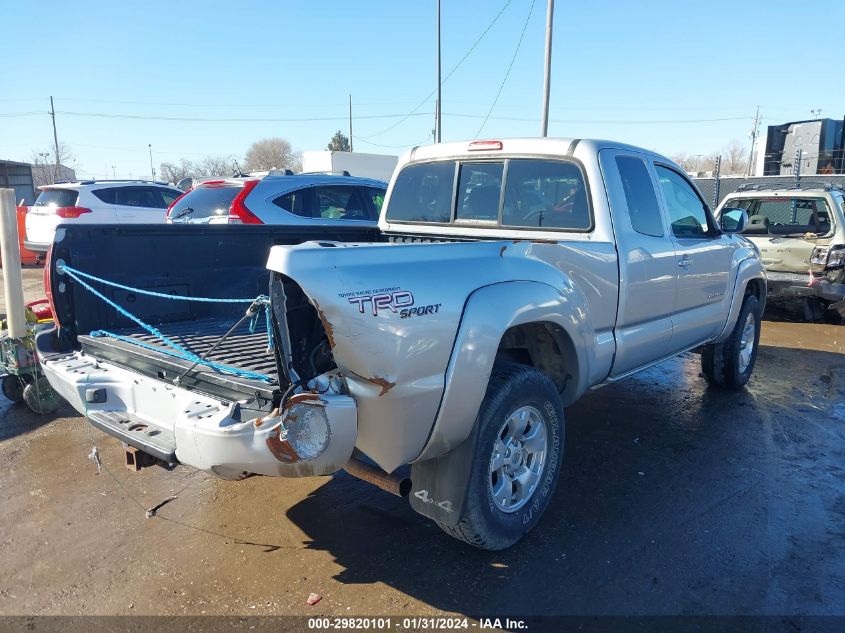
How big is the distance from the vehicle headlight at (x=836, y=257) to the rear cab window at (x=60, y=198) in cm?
1340

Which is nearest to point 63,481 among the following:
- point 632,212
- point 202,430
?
point 202,430

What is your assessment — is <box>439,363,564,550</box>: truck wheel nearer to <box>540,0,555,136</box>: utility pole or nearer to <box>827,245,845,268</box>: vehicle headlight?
<box>827,245,845,268</box>: vehicle headlight

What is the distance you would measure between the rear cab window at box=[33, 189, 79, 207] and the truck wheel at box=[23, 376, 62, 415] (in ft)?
29.9

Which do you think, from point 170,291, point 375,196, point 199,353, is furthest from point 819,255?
point 199,353

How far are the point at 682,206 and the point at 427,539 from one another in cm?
317

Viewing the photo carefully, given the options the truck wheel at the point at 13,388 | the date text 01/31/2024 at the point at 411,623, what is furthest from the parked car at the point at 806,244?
the truck wheel at the point at 13,388

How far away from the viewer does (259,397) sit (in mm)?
2570

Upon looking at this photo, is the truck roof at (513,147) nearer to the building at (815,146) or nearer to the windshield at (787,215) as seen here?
the windshield at (787,215)

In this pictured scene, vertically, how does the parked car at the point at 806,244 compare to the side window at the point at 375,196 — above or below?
below

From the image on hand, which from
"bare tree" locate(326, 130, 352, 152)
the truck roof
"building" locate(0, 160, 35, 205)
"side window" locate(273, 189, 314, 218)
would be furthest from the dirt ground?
"bare tree" locate(326, 130, 352, 152)

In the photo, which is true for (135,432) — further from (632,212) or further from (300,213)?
(300,213)

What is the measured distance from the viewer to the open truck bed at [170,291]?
308 centimetres

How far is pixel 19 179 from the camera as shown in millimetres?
26969

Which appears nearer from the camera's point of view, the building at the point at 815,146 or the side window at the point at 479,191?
the side window at the point at 479,191
